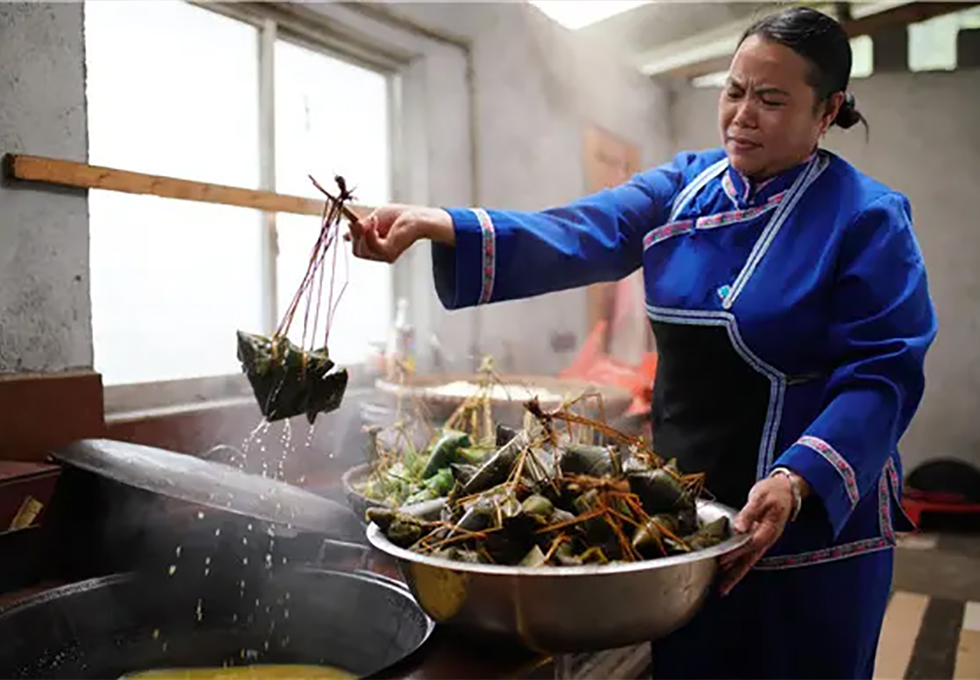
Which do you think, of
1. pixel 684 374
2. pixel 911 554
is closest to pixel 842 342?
pixel 684 374

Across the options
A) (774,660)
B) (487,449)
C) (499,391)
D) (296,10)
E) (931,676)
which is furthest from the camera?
(931,676)

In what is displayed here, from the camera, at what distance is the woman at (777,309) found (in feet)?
4.19

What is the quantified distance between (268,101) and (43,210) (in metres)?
1.01

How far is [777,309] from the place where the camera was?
1.33 m

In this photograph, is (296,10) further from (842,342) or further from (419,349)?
(842,342)

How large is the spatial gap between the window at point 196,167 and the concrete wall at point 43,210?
276mm

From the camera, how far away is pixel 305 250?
2730mm

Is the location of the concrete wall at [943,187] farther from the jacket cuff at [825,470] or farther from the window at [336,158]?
the jacket cuff at [825,470]

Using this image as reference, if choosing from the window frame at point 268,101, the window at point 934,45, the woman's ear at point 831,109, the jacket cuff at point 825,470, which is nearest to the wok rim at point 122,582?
the jacket cuff at point 825,470

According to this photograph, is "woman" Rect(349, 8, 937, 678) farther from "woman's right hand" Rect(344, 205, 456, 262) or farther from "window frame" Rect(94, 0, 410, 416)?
"window frame" Rect(94, 0, 410, 416)

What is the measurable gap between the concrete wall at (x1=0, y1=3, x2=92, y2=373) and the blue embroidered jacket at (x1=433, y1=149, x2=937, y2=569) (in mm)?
924

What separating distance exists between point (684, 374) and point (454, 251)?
0.46 meters

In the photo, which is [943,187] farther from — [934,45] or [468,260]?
[468,260]

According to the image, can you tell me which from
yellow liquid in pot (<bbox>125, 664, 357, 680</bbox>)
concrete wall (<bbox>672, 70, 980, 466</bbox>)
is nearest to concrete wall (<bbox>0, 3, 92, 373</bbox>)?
yellow liquid in pot (<bbox>125, 664, 357, 680</bbox>)
